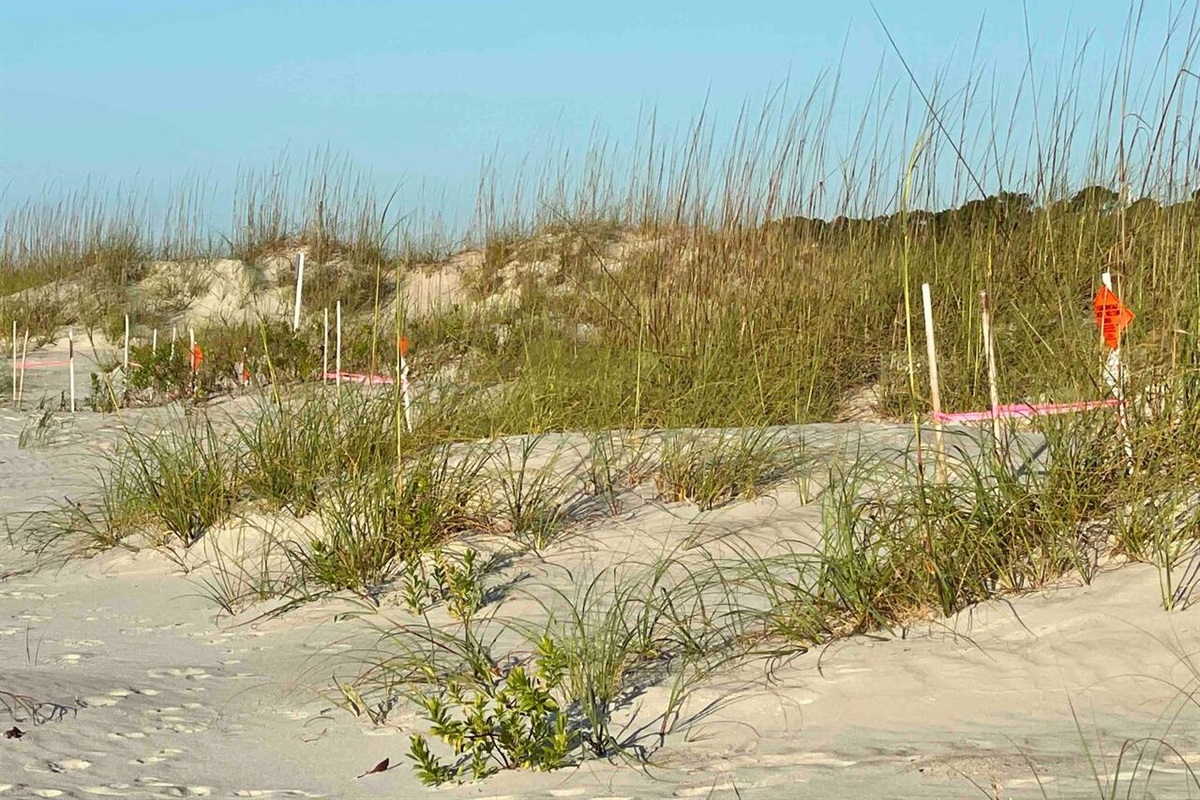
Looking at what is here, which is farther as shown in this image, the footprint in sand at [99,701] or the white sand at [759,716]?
the footprint in sand at [99,701]

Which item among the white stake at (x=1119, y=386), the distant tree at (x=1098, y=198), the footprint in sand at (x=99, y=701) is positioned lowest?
the footprint in sand at (x=99, y=701)

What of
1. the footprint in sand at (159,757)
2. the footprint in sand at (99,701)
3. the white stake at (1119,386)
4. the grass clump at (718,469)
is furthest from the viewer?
the grass clump at (718,469)

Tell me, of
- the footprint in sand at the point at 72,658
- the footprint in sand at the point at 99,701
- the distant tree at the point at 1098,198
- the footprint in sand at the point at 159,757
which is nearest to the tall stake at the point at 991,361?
the footprint in sand at the point at 159,757

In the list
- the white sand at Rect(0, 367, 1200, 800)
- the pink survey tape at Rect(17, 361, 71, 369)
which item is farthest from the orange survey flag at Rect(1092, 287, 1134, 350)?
the pink survey tape at Rect(17, 361, 71, 369)

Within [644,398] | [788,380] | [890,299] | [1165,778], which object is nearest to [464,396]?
[644,398]

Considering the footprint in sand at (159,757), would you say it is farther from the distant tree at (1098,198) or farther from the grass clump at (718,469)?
the distant tree at (1098,198)

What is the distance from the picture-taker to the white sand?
2.29 metres

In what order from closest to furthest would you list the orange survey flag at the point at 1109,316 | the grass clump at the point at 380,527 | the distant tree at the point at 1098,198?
the orange survey flag at the point at 1109,316
the grass clump at the point at 380,527
the distant tree at the point at 1098,198

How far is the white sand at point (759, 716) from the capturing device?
2295 millimetres

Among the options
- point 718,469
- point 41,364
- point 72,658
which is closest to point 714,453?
point 718,469

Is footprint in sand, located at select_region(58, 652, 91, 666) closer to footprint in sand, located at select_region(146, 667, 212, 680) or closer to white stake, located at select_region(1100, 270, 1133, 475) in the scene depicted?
footprint in sand, located at select_region(146, 667, 212, 680)

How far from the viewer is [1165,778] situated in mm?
2119

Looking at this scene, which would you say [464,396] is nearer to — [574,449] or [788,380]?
[574,449]

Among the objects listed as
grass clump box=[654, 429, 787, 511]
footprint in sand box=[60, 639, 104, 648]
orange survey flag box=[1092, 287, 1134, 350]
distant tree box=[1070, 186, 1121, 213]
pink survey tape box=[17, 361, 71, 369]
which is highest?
distant tree box=[1070, 186, 1121, 213]
